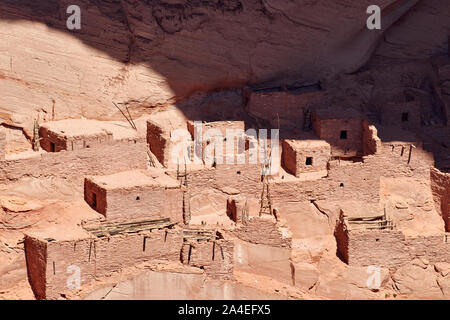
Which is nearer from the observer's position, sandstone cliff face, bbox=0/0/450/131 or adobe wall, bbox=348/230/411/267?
adobe wall, bbox=348/230/411/267

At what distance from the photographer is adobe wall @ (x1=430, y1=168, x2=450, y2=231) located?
157 feet

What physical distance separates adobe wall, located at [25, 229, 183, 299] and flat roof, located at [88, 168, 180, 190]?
1.81m

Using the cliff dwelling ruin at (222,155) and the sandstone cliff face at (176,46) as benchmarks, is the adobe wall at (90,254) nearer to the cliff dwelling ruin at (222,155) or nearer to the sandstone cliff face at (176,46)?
the cliff dwelling ruin at (222,155)

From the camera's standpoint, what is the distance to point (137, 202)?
43.5 m

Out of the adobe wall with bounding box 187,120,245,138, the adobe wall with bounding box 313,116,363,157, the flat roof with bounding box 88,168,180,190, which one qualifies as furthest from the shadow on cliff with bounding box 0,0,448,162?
the flat roof with bounding box 88,168,180,190

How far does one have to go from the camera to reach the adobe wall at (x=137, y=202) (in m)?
43.2

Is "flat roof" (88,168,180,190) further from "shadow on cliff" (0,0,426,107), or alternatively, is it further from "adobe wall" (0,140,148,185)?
"shadow on cliff" (0,0,426,107)

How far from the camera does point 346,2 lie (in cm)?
4928

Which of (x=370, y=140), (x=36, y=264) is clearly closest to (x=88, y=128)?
(x=36, y=264)

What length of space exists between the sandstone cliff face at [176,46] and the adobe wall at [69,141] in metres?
0.94

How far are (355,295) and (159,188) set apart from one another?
665 cm

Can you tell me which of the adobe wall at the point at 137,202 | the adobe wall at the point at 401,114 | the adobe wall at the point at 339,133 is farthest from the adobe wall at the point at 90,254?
the adobe wall at the point at 401,114

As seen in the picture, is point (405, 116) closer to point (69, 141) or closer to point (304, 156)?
point (304, 156)

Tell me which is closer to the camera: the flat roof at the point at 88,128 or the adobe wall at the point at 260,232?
the adobe wall at the point at 260,232
